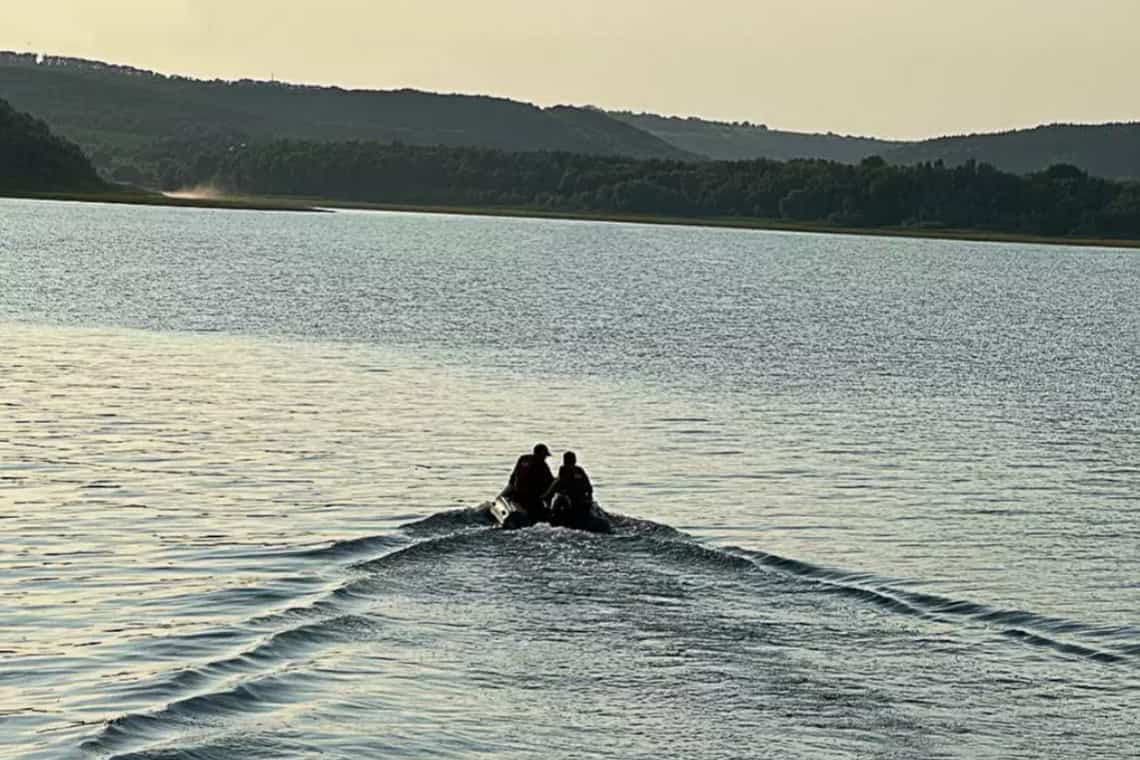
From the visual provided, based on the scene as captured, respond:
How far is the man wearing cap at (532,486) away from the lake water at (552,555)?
846 millimetres

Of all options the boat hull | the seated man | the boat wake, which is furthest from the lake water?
the seated man

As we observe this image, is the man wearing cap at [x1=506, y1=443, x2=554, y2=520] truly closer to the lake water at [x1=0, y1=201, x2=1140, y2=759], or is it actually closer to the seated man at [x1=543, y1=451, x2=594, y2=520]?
the seated man at [x1=543, y1=451, x2=594, y2=520]

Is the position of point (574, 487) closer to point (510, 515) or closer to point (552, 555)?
point (510, 515)

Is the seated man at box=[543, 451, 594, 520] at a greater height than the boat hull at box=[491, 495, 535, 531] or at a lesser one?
greater

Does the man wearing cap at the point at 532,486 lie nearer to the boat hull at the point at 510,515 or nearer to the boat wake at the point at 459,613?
the boat hull at the point at 510,515

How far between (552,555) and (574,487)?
195 cm

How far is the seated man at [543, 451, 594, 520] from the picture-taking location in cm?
3678

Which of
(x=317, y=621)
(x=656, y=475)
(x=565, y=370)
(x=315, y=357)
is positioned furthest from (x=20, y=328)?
(x=317, y=621)

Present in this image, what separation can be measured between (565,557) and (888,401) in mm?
29939

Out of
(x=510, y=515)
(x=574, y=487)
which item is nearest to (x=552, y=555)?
(x=574, y=487)

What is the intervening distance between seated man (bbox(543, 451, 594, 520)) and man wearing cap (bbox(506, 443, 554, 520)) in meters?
0.68

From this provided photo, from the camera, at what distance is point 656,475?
4522 centimetres

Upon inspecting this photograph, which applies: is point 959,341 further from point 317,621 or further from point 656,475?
Result: point 317,621

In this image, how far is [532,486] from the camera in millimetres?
37875
